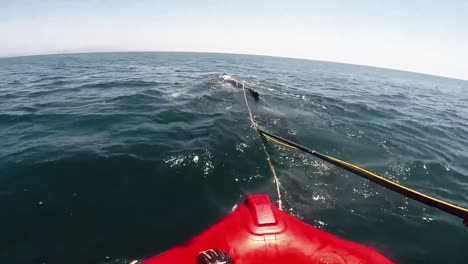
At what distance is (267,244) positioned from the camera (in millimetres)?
3836

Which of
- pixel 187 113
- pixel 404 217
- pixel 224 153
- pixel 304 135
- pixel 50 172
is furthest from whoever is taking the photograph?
pixel 187 113

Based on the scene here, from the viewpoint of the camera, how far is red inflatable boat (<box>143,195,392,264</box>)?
12.0 ft

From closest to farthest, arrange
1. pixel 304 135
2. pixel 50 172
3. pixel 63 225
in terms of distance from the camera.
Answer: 1. pixel 63 225
2. pixel 50 172
3. pixel 304 135

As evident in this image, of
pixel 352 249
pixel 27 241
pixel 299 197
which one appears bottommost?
pixel 27 241

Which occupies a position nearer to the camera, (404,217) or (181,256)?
(181,256)

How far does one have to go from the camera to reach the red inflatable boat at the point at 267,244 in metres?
3.67

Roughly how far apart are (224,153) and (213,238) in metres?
5.27

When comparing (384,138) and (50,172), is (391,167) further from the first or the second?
(50,172)

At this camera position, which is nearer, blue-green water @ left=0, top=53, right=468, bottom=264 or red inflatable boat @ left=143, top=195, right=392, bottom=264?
red inflatable boat @ left=143, top=195, right=392, bottom=264

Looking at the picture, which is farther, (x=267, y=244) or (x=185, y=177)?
(x=185, y=177)

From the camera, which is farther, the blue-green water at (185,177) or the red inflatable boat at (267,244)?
the blue-green water at (185,177)

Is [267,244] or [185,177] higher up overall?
[267,244]

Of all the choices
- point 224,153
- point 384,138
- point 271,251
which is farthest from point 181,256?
point 384,138

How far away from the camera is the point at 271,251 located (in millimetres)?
3762
